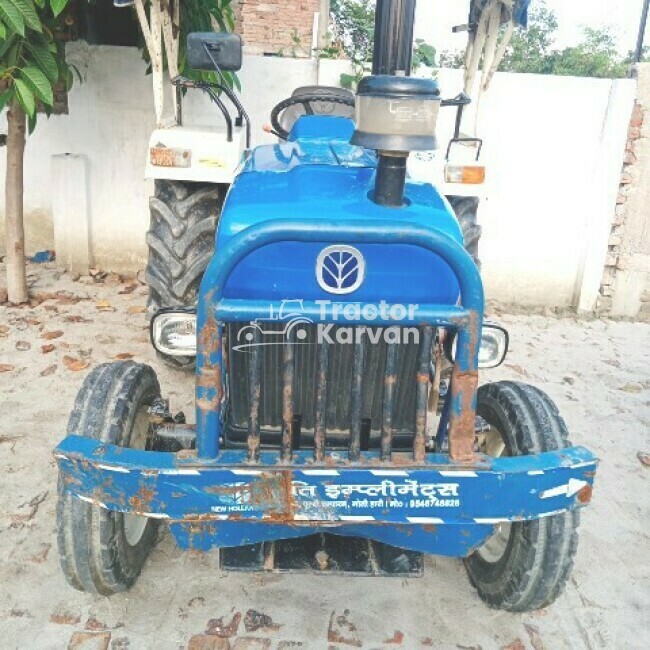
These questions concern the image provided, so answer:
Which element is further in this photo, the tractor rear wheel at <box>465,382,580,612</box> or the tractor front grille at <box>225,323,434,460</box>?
the tractor rear wheel at <box>465,382,580,612</box>

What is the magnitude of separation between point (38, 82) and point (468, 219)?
8.91ft

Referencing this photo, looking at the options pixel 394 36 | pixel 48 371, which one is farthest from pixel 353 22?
pixel 394 36

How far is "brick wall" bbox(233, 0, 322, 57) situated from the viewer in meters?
10.4

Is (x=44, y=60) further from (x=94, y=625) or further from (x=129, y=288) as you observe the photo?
(x=94, y=625)

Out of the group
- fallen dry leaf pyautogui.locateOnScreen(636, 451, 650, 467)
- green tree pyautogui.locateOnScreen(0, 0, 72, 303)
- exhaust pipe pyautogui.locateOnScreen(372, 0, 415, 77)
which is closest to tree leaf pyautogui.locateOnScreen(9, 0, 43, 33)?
green tree pyautogui.locateOnScreen(0, 0, 72, 303)

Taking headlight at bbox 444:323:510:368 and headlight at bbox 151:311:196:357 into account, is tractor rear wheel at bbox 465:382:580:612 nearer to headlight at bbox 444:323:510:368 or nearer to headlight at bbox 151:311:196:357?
headlight at bbox 444:323:510:368

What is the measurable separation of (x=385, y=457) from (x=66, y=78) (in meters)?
4.03

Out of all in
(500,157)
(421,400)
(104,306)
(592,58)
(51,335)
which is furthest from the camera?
(592,58)

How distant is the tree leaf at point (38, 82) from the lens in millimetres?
4137

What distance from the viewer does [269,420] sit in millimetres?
2373

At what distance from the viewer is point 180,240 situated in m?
3.89

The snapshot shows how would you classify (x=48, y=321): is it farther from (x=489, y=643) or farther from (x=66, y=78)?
(x=489, y=643)

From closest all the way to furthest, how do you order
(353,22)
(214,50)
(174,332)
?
(174,332) < (214,50) < (353,22)

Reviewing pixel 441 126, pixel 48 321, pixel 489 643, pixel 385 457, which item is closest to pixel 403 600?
pixel 489 643
